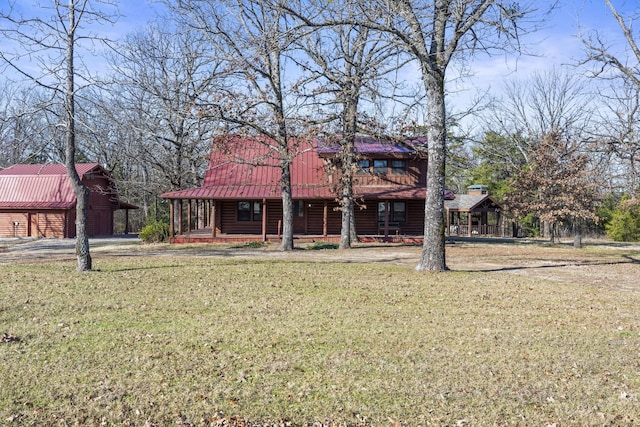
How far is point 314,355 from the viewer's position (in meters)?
6.03

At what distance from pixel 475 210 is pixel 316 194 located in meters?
18.4

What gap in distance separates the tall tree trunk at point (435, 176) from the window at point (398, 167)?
1589 centimetres

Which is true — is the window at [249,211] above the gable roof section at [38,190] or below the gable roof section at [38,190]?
below

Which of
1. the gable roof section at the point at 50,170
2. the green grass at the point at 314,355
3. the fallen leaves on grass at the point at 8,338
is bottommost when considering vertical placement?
the green grass at the point at 314,355

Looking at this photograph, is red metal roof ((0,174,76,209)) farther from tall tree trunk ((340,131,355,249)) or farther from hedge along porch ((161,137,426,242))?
tall tree trunk ((340,131,355,249))

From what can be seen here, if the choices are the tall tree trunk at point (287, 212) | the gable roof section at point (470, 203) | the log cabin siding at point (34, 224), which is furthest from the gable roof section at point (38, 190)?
the gable roof section at point (470, 203)

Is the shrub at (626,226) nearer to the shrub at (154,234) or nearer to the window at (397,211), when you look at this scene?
the window at (397,211)

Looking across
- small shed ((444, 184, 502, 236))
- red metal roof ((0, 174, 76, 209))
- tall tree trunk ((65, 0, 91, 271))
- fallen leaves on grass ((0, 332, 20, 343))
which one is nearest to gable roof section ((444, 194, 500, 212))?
small shed ((444, 184, 502, 236))

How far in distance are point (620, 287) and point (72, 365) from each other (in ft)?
38.0

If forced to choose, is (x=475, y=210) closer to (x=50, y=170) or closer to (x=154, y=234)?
(x=154, y=234)

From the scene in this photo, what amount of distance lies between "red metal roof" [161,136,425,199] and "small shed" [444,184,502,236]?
13.2 metres

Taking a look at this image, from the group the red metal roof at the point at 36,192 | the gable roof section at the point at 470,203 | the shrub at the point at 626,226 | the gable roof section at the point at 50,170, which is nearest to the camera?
the red metal roof at the point at 36,192

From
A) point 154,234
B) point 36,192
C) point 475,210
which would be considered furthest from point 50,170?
point 475,210

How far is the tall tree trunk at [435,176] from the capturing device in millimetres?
13727
